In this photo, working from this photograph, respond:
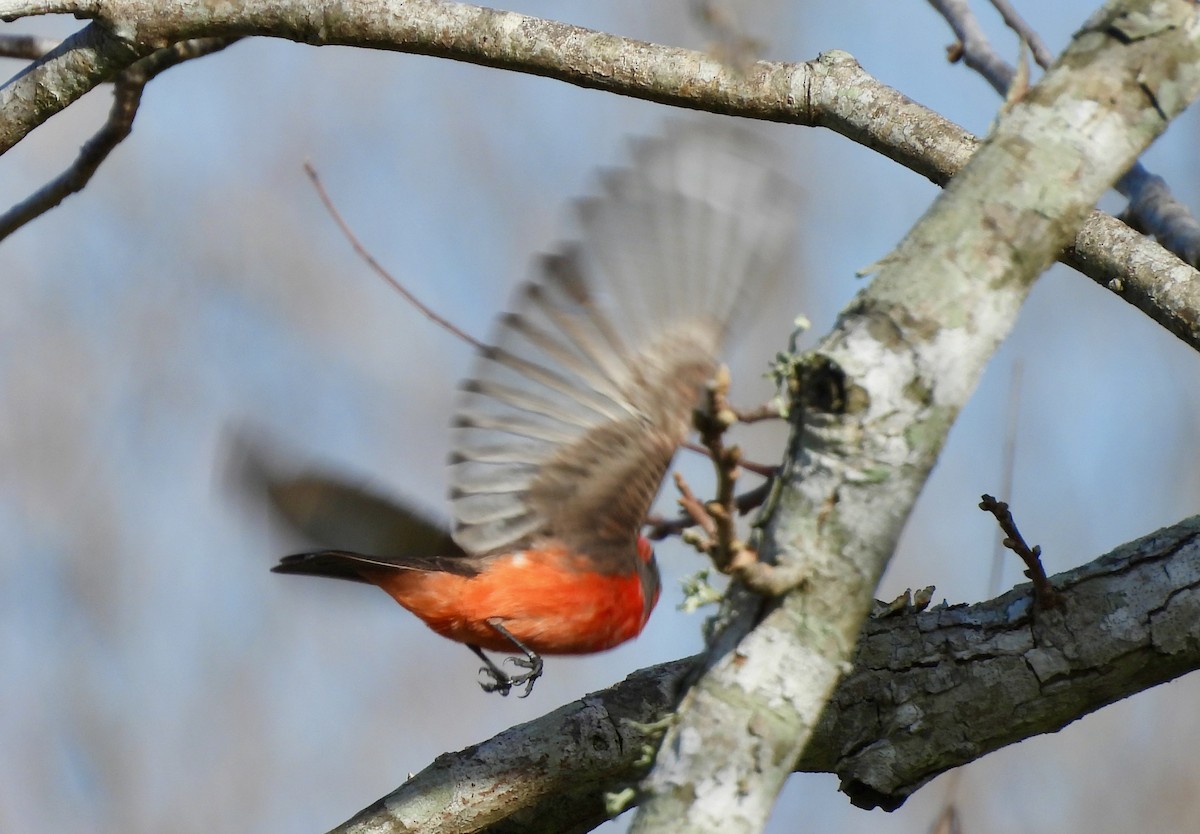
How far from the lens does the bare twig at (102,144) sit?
2.94 meters

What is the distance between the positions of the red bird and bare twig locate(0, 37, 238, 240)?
3.22ft

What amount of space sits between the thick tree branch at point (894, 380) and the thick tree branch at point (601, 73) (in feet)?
3.85

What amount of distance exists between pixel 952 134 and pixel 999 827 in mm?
4835

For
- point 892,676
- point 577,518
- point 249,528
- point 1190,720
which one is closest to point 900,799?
point 892,676

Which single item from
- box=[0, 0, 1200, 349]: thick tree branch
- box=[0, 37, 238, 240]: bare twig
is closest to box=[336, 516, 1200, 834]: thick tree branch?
box=[0, 0, 1200, 349]: thick tree branch

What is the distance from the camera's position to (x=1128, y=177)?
124 inches

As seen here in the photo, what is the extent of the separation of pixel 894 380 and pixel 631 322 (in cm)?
150

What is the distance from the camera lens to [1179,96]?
153cm

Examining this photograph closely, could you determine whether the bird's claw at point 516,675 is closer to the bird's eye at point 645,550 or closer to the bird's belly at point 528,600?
the bird's belly at point 528,600

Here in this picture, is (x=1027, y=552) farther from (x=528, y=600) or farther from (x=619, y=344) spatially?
(x=528, y=600)

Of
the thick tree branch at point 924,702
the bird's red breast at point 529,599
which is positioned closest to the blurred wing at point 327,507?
the bird's red breast at point 529,599

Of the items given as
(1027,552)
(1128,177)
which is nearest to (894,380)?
(1027,552)

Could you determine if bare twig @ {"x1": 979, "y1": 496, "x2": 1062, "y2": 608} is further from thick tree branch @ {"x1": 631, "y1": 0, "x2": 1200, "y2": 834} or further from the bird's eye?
the bird's eye

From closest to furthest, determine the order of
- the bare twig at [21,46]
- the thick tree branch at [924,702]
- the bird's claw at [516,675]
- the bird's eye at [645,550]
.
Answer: the thick tree branch at [924,702] < the bare twig at [21,46] < the bird's claw at [516,675] < the bird's eye at [645,550]
